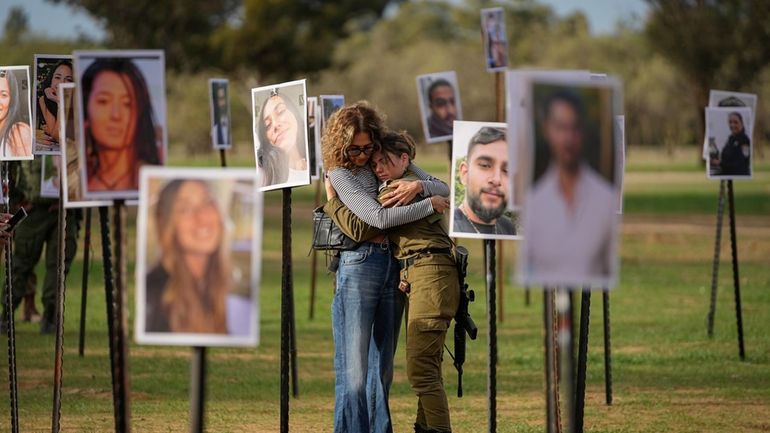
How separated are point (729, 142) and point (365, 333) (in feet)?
23.0

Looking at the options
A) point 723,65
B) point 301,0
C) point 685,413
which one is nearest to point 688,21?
point 723,65

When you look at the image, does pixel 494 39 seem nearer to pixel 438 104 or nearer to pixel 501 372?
pixel 438 104

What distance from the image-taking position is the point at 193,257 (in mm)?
5016

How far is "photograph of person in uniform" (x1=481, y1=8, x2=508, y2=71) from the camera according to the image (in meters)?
18.6

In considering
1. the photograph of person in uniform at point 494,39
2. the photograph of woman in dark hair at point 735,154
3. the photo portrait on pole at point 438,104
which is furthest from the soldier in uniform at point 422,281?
the photograph of person in uniform at point 494,39

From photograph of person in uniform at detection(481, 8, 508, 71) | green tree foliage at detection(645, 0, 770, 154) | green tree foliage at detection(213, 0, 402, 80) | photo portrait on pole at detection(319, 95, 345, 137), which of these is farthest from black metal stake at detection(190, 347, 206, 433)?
green tree foliage at detection(645, 0, 770, 154)

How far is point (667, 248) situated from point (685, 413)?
17594mm

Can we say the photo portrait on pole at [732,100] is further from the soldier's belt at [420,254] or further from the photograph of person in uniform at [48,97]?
the photograph of person in uniform at [48,97]

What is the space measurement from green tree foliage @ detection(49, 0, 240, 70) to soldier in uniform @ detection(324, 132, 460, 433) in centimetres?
3939

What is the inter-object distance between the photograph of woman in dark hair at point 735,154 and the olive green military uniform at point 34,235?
6298 mm

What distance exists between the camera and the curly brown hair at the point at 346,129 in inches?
309

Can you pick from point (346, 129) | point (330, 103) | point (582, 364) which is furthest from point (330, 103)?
point (346, 129)

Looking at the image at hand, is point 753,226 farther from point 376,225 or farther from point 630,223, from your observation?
point 376,225

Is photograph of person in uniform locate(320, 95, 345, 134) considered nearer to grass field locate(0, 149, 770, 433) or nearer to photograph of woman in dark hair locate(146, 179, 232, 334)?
grass field locate(0, 149, 770, 433)
